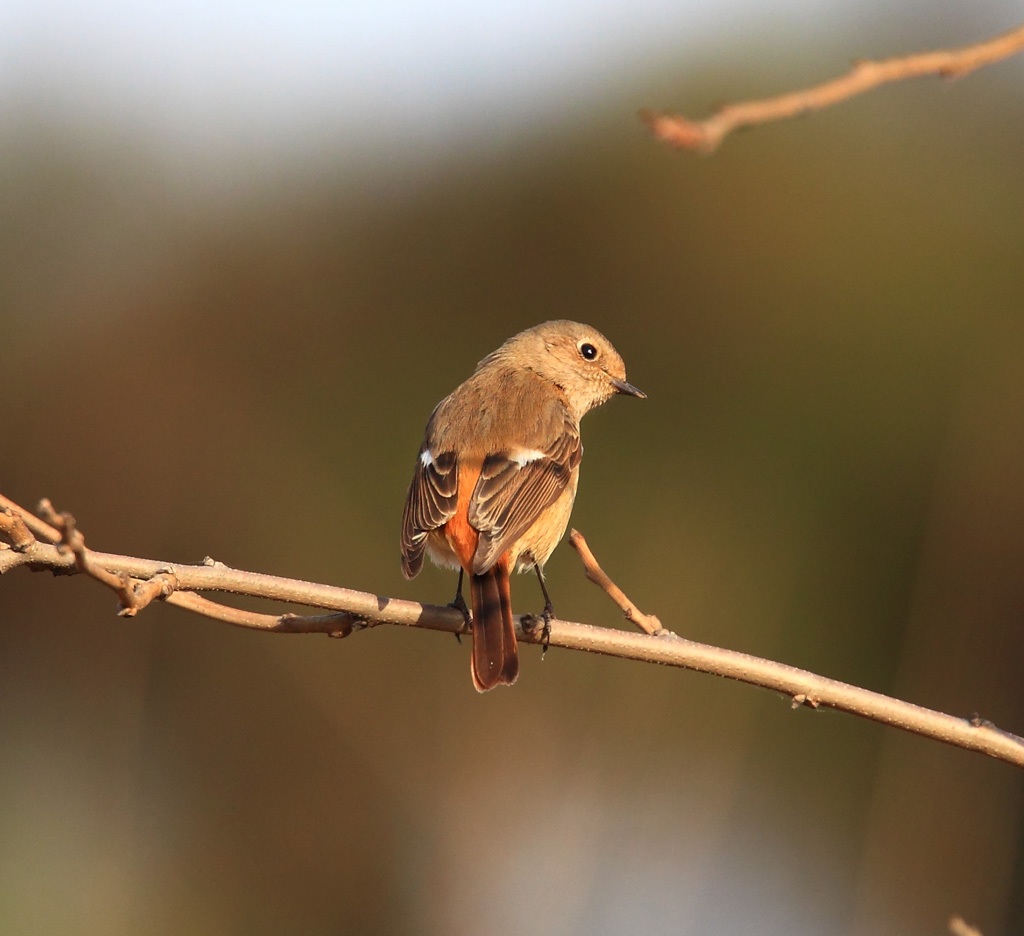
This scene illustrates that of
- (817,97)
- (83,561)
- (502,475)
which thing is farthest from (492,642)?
(817,97)

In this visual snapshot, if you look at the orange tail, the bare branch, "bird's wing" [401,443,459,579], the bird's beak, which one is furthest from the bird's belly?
the bare branch

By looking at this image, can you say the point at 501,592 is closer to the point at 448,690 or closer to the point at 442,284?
the point at 448,690

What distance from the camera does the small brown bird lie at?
13.5 ft

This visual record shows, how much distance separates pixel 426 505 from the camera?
14.8 feet

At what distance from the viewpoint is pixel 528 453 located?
4879 mm

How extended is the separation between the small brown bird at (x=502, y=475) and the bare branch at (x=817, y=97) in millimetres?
2714

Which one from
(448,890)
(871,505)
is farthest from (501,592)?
(871,505)

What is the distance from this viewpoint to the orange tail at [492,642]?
3.89 meters

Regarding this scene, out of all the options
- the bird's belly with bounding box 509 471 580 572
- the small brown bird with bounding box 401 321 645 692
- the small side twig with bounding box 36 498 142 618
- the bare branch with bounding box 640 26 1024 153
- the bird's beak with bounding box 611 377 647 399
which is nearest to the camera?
the bare branch with bounding box 640 26 1024 153

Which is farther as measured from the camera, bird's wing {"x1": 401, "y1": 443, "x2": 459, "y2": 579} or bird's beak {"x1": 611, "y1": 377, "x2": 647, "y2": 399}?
bird's beak {"x1": 611, "y1": 377, "x2": 647, "y2": 399}

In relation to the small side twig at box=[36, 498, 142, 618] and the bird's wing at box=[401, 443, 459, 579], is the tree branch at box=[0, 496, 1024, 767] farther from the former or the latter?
the bird's wing at box=[401, 443, 459, 579]

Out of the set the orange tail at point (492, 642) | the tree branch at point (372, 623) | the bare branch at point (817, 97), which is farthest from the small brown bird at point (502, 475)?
the bare branch at point (817, 97)

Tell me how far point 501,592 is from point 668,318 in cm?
533

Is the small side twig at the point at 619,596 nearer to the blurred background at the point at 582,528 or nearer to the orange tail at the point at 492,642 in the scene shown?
the orange tail at the point at 492,642
